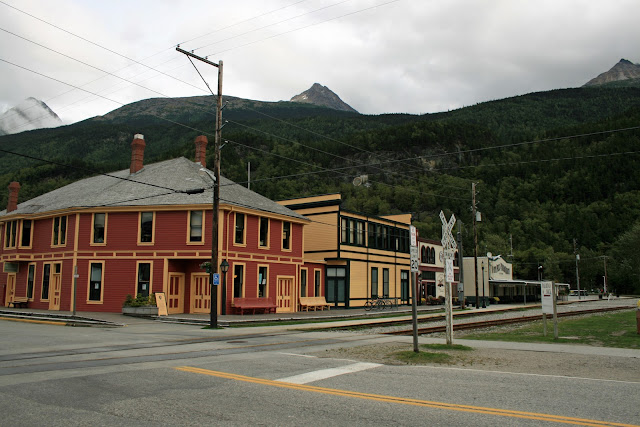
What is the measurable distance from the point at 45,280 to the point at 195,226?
36.9 ft

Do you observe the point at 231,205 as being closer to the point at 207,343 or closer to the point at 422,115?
the point at 207,343

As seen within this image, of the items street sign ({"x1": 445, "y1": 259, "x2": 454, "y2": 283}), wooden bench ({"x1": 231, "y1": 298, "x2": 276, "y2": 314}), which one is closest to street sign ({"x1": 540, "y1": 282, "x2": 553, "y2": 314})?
street sign ({"x1": 445, "y1": 259, "x2": 454, "y2": 283})

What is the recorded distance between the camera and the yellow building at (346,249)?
135 ft

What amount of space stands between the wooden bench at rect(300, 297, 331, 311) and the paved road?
77.0ft

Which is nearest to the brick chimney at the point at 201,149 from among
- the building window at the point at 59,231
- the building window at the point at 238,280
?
the building window at the point at 238,280

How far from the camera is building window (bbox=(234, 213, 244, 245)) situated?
31.5 m

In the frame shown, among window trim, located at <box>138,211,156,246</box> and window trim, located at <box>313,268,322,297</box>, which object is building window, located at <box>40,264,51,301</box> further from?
window trim, located at <box>313,268,322,297</box>

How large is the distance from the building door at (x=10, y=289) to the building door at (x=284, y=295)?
729 inches

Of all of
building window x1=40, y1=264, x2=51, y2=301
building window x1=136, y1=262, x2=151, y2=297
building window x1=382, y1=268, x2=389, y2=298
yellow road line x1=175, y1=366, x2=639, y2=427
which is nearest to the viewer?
yellow road line x1=175, y1=366, x2=639, y2=427

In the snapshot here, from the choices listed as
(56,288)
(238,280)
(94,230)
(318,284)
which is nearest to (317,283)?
(318,284)

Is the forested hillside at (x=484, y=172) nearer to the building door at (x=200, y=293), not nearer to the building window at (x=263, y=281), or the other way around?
the building window at (x=263, y=281)

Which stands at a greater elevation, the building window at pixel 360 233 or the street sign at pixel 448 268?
the building window at pixel 360 233

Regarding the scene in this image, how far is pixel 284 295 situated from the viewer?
34.8 metres

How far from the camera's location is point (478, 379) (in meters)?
9.55
